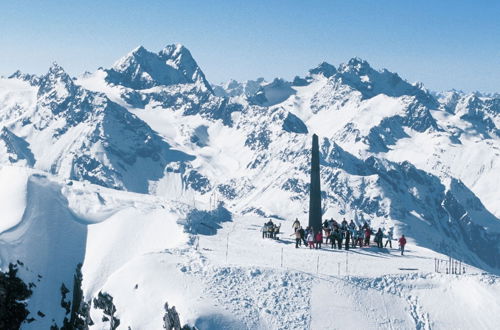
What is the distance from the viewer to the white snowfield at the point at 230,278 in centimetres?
4888

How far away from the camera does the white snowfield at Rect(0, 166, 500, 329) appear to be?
4888cm

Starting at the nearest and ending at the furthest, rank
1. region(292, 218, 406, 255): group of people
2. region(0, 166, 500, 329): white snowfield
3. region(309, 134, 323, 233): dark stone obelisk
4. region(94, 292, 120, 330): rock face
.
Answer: region(0, 166, 500, 329): white snowfield → region(94, 292, 120, 330): rock face → region(292, 218, 406, 255): group of people → region(309, 134, 323, 233): dark stone obelisk

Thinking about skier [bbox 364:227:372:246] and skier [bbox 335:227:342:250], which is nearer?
skier [bbox 335:227:342:250]

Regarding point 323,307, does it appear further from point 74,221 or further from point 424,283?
point 74,221

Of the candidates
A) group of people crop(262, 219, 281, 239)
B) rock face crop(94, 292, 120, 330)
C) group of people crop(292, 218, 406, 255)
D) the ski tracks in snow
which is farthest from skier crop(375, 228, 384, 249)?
rock face crop(94, 292, 120, 330)

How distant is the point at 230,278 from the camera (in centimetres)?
5175

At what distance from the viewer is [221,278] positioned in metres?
51.6

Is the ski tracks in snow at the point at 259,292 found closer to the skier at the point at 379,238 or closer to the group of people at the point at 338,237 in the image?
the group of people at the point at 338,237

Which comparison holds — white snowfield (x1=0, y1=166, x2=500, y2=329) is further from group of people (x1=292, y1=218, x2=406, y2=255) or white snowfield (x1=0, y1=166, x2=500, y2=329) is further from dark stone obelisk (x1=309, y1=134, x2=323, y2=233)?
dark stone obelisk (x1=309, y1=134, x2=323, y2=233)

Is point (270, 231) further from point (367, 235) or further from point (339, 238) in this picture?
point (367, 235)

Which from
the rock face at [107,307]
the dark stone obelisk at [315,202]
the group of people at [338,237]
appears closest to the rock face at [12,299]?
the rock face at [107,307]

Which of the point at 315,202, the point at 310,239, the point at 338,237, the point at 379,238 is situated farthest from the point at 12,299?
the point at 379,238

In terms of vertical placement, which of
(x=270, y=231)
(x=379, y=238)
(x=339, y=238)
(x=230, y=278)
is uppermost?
(x=270, y=231)

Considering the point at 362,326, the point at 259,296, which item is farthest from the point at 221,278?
the point at 362,326
